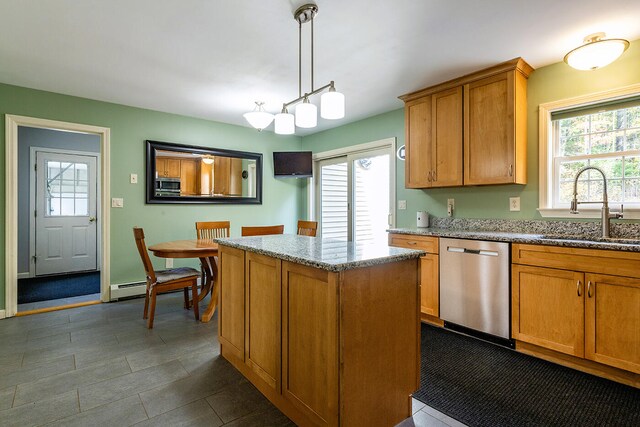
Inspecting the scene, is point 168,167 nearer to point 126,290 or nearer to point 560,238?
point 126,290

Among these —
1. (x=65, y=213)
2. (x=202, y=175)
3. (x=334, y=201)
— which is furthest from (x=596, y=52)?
(x=65, y=213)

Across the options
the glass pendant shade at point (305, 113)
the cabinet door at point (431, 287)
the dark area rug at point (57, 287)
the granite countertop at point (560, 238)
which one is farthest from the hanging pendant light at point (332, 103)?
the dark area rug at point (57, 287)

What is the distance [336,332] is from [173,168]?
3.73m

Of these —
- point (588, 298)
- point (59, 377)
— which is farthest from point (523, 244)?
point (59, 377)

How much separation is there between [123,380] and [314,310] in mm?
1526

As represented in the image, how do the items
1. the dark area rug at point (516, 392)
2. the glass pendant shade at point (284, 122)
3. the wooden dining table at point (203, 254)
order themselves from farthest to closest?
the wooden dining table at point (203, 254)
the glass pendant shade at point (284, 122)
the dark area rug at point (516, 392)

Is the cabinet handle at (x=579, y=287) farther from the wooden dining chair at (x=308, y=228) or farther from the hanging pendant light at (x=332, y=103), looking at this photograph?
the wooden dining chair at (x=308, y=228)

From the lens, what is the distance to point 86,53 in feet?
8.46

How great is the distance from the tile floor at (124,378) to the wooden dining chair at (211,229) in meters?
1.25

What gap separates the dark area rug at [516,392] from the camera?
5.52 feet

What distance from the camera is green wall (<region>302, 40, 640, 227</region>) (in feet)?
8.06

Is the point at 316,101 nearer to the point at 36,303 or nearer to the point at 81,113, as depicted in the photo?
the point at 81,113

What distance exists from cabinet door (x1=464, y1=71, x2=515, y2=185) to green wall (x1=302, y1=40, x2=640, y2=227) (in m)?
0.28

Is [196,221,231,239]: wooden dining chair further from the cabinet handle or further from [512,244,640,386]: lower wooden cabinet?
the cabinet handle
